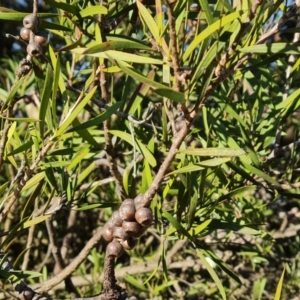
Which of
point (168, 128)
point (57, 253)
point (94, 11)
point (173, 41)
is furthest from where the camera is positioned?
point (57, 253)

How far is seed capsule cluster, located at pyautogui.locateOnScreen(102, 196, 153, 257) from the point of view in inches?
15.4

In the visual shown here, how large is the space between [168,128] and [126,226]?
173 mm

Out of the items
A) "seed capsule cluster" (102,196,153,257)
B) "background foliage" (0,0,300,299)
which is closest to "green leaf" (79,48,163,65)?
"background foliage" (0,0,300,299)

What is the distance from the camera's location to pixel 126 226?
1.32ft

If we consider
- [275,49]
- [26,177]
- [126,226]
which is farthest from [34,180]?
[275,49]

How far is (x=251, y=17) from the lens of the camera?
0.34m

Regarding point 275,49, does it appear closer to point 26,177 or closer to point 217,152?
point 217,152

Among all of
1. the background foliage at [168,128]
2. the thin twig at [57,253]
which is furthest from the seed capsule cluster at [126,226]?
the thin twig at [57,253]

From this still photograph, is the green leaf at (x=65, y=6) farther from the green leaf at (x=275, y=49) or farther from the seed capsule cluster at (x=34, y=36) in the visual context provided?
the green leaf at (x=275, y=49)

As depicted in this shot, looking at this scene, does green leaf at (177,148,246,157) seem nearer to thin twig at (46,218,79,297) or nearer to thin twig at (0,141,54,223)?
thin twig at (0,141,54,223)

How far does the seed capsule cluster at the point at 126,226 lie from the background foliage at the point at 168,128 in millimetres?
16

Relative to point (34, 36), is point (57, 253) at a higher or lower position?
lower

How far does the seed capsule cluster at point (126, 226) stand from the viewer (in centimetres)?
39

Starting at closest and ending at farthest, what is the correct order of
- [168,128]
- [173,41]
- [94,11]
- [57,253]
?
[173,41] → [94,11] → [168,128] → [57,253]
